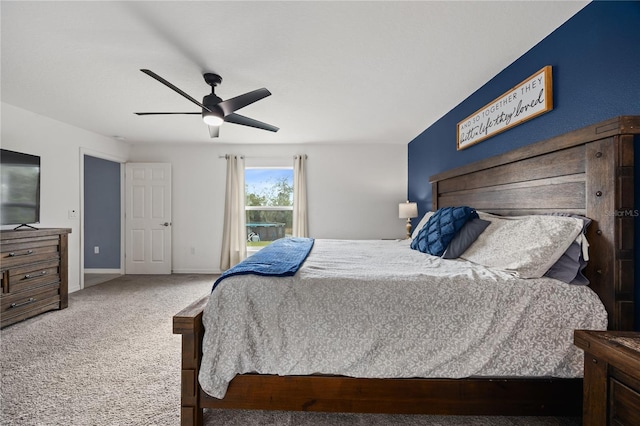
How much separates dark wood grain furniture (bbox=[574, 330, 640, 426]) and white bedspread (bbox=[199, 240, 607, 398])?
0.19 m

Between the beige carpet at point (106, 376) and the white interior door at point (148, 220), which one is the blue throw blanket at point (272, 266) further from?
the white interior door at point (148, 220)

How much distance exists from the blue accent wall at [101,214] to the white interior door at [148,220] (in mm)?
404

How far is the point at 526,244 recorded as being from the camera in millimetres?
1577

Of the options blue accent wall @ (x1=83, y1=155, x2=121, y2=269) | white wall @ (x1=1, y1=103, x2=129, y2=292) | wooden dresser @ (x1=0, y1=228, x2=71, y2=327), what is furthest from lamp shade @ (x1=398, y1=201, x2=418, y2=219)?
blue accent wall @ (x1=83, y1=155, x2=121, y2=269)

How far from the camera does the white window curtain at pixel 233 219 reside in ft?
15.9

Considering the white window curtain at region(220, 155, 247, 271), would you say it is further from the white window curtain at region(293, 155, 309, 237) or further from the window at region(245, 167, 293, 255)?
the white window curtain at region(293, 155, 309, 237)

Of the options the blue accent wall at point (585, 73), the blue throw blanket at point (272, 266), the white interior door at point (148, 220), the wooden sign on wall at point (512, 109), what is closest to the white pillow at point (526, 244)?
the blue accent wall at point (585, 73)

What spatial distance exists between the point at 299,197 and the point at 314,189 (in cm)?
32

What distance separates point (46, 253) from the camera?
9.94 feet

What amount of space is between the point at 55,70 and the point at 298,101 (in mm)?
2148

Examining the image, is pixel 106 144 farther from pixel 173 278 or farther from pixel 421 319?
pixel 421 319

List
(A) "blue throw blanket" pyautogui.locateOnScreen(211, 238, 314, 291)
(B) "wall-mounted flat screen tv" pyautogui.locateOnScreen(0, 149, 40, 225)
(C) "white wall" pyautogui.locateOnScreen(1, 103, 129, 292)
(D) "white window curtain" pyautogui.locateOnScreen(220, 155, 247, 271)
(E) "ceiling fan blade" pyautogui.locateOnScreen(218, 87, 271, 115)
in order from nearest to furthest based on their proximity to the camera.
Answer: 1. (A) "blue throw blanket" pyautogui.locateOnScreen(211, 238, 314, 291)
2. (E) "ceiling fan blade" pyautogui.locateOnScreen(218, 87, 271, 115)
3. (B) "wall-mounted flat screen tv" pyautogui.locateOnScreen(0, 149, 40, 225)
4. (C) "white wall" pyautogui.locateOnScreen(1, 103, 129, 292)
5. (D) "white window curtain" pyautogui.locateOnScreen(220, 155, 247, 271)

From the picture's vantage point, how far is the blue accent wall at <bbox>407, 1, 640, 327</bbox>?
1.40 m

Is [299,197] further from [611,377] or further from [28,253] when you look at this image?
[611,377]
